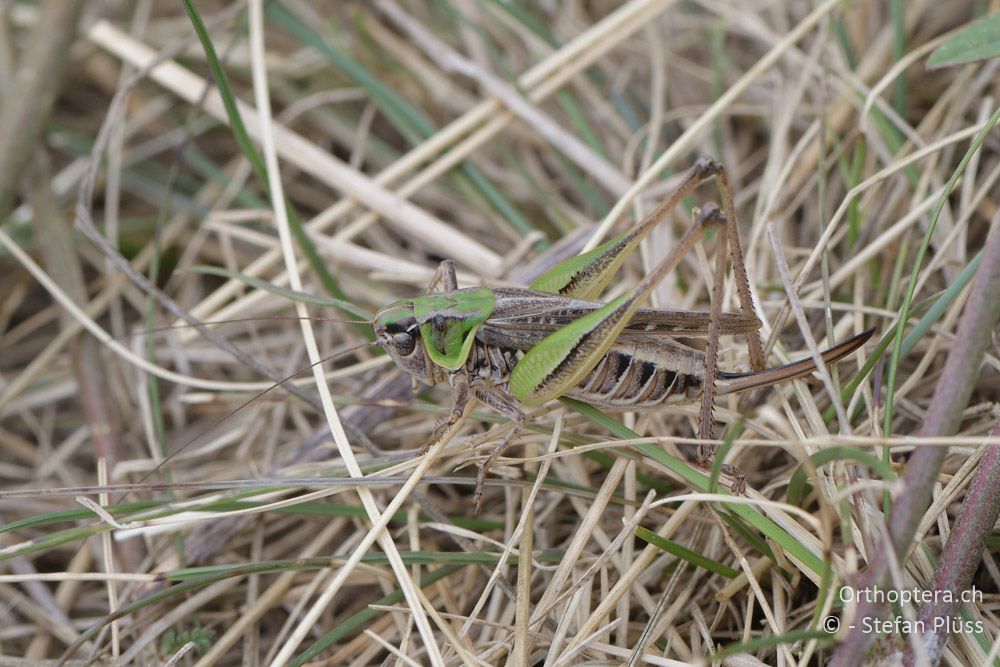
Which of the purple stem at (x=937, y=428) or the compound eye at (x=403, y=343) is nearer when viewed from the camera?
the purple stem at (x=937, y=428)

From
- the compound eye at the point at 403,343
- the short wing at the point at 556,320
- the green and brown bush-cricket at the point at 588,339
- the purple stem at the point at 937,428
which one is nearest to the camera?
the purple stem at the point at 937,428

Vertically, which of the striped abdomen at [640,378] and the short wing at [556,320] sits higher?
the short wing at [556,320]

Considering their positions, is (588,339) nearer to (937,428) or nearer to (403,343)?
(403,343)

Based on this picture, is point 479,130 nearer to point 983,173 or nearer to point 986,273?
point 983,173

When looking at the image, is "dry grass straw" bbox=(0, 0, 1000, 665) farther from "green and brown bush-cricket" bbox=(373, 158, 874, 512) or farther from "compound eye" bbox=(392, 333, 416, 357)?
"compound eye" bbox=(392, 333, 416, 357)

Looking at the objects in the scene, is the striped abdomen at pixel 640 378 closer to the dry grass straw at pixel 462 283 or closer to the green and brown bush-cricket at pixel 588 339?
the green and brown bush-cricket at pixel 588 339

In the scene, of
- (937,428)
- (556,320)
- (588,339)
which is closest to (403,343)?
(556,320)

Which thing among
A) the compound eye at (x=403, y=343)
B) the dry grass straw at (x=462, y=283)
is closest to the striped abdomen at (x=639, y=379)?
the dry grass straw at (x=462, y=283)
